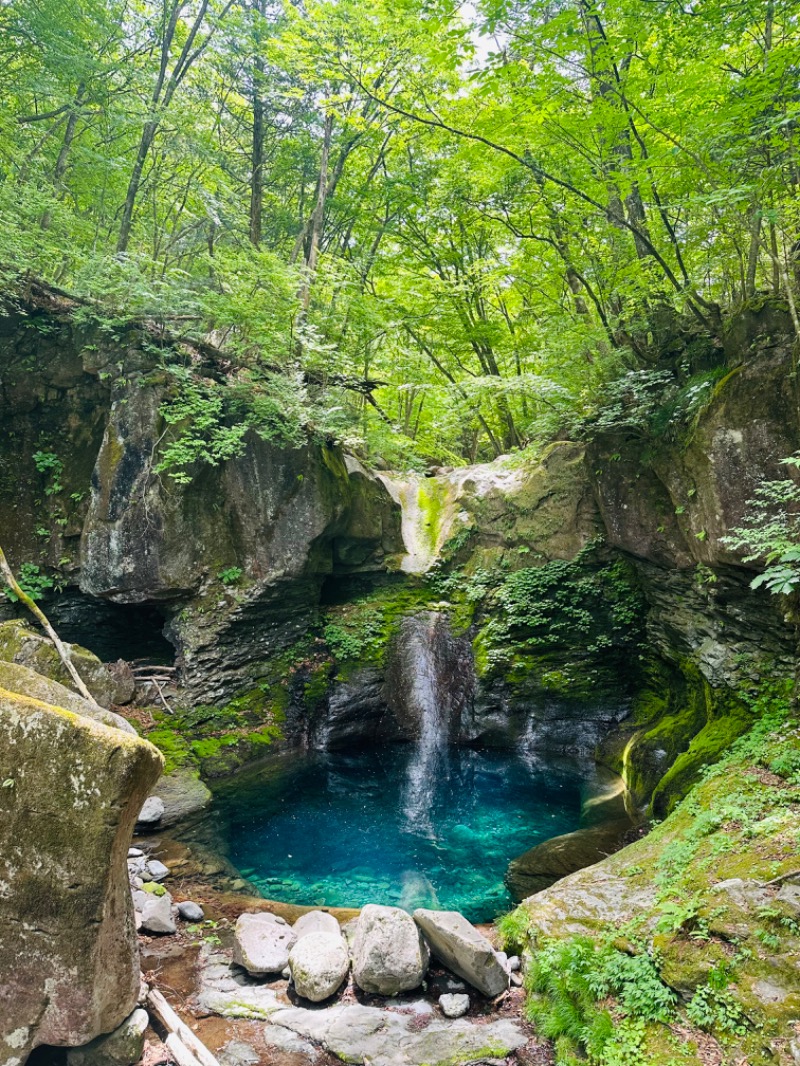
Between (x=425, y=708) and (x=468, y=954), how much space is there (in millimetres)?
7191

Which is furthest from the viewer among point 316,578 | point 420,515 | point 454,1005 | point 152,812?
point 420,515

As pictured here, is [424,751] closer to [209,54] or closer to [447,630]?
[447,630]

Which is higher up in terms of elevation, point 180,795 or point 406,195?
point 406,195

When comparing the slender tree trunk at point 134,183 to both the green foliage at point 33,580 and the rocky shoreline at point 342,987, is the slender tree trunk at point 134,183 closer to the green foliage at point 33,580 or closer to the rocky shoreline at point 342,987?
the green foliage at point 33,580

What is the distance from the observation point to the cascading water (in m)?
10.5

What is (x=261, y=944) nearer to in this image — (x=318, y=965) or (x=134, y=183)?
(x=318, y=965)

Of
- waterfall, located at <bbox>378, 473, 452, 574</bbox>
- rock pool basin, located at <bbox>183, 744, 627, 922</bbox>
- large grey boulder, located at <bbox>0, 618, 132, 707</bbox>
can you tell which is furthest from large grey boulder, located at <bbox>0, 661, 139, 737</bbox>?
waterfall, located at <bbox>378, 473, 452, 574</bbox>

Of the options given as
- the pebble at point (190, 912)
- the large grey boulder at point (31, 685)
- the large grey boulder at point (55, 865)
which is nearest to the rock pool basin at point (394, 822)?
the pebble at point (190, 912)

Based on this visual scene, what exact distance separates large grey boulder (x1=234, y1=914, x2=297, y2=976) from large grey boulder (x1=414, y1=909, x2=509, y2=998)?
56.5 inches

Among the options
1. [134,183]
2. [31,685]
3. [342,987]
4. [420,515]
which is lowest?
[342,987]

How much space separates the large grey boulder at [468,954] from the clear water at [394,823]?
1.92 m

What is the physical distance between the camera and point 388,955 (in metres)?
4.74

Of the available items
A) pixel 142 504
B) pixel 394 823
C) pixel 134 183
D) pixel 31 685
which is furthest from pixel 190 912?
pixel 134 183

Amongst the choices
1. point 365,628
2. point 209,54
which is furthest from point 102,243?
point 365,628
